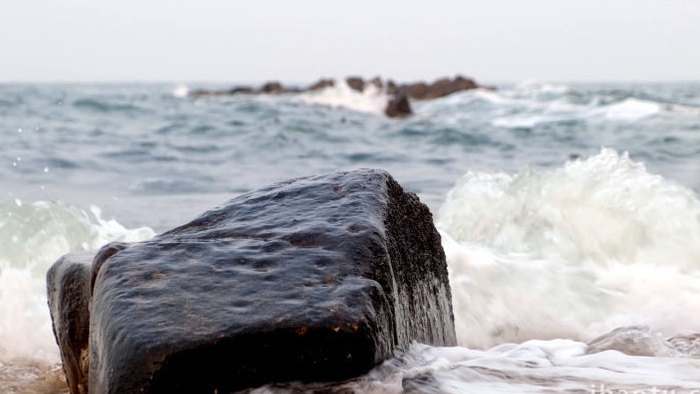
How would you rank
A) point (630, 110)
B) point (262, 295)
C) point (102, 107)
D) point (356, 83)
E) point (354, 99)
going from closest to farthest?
1. point (262, 295)
2. point (630, 110)
3. point (102, 107)
4. point (354, 99)
5. point (356, 83)

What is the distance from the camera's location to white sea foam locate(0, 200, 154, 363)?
365 cm

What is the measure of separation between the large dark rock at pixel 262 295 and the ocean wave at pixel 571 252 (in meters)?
1.58

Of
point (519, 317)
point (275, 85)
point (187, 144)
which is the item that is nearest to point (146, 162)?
point (187, 144)

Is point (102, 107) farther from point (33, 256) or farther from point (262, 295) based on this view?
point (262, 295)

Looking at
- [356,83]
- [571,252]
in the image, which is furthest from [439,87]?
[571,252]

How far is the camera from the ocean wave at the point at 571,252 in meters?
4.11

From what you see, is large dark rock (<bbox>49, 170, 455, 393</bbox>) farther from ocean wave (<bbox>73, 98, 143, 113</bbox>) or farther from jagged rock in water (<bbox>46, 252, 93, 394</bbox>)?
ocean wave (<bbox>73, 98, 143, 113</bbox>)

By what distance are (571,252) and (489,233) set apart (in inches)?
21.0

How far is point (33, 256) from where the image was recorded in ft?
Answer: 15.1

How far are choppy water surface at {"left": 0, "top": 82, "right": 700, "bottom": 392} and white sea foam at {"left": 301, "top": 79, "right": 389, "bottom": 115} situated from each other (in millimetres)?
14835

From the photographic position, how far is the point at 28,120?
16.2 m

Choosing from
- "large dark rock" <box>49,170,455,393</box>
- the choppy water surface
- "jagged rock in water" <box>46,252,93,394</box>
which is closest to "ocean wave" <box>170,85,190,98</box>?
the choppy water surface

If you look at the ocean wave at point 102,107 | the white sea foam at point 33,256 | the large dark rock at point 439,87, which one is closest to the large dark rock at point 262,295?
the white sea foam at point 33,256

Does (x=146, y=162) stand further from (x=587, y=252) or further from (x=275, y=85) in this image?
(x=275, y=85)
